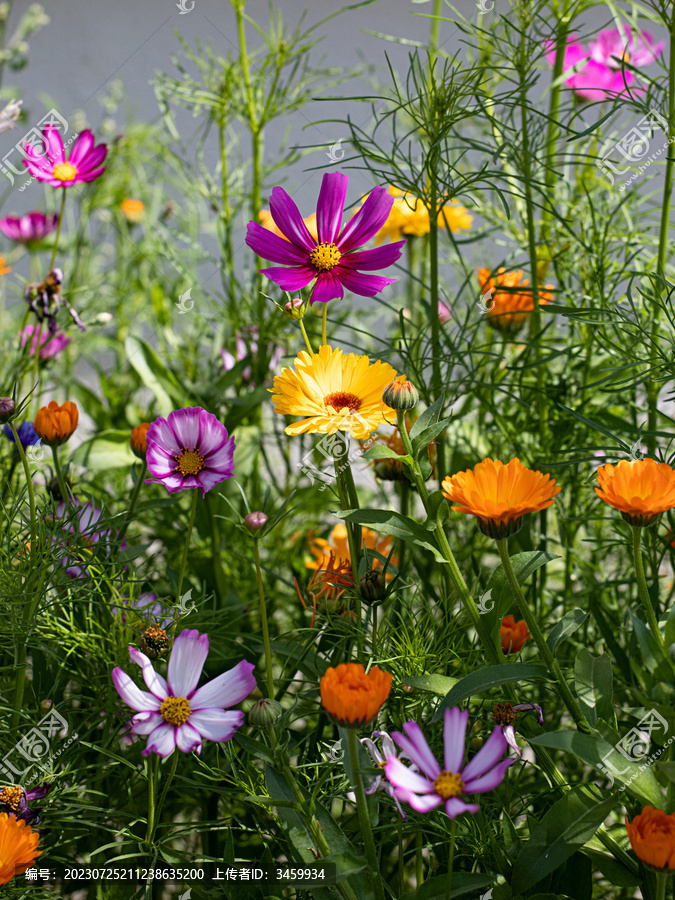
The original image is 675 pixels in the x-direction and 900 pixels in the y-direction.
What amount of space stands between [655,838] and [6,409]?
1.27 feet

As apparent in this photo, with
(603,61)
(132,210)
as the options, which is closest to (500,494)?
(603,61)

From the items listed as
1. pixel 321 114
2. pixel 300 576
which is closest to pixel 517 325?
pixel 300 576

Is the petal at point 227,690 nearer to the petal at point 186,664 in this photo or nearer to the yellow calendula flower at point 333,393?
the petal at point 186,664

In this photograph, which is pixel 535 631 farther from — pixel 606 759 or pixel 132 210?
pixel 132 210

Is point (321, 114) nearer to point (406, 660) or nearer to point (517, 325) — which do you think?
point (517, 325)

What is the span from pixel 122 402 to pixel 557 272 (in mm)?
526

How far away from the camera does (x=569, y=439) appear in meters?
0.67

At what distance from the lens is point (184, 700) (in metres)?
0.38

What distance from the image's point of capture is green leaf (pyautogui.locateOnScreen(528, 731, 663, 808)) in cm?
34

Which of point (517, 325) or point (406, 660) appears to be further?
point (517, 325)

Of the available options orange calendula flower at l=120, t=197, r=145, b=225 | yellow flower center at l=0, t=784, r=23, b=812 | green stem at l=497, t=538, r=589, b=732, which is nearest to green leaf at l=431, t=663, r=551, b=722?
green stem at l=497, t=538, r=589, b=732

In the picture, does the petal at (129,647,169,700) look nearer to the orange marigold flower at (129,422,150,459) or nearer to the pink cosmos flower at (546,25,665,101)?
the orange marigold flower at (129,422,150,459)

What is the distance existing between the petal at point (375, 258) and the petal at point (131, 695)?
9.7 inches

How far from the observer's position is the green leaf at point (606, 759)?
34 cm
